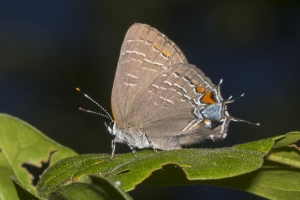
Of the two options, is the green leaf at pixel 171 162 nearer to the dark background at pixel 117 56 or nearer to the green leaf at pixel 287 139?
the green leaf at pixel 287 139

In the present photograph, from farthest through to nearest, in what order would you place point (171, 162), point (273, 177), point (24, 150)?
point (24, 150) → point (273, 177) → point (171, 162)

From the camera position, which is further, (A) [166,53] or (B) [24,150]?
(A) [166,53]

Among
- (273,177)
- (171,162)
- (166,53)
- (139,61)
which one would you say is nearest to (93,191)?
(171,162)

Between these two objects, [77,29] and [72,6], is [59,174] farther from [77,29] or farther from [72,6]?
[72,6]

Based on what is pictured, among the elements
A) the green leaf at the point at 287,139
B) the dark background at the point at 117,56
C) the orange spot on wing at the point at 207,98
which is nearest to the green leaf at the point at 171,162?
the green leaf at the point at 287,139

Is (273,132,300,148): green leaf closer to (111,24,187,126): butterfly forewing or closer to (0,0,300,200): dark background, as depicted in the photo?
(111,24,187,126): butterfly forewing

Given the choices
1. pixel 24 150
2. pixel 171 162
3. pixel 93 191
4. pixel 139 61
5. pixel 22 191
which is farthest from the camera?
pixel 139 61

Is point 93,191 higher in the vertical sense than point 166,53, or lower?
lower

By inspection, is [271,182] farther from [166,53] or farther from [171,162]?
[166,53]
